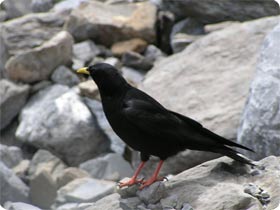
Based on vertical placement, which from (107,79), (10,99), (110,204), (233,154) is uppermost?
(107,79)

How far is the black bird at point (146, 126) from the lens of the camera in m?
6.12

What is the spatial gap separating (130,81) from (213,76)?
1.27m

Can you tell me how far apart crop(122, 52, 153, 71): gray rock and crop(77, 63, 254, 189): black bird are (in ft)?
16.0

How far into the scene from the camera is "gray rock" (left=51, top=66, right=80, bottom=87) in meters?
11.2

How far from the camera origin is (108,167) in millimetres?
9734

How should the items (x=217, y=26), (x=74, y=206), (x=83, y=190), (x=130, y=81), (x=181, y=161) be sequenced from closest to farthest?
(x=74, y=206) < (x=83, y=190) < (x=181, y=161) < (x=130, y=81) < (x=217, y=26)

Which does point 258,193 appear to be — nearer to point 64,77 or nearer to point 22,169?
point 22,169

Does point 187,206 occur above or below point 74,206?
above

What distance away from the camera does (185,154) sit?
877 centimetres

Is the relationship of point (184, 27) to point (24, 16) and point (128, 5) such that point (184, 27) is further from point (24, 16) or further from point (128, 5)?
point (24, 16)

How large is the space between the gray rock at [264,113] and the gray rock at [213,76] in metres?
0.74

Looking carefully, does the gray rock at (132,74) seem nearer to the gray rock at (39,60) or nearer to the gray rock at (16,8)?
the gray rock at (39,60)

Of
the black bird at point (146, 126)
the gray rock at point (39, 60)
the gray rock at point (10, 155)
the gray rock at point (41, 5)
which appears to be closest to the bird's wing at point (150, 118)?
the black bird at point (146, 126)

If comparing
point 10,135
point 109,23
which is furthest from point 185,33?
point 10,135
